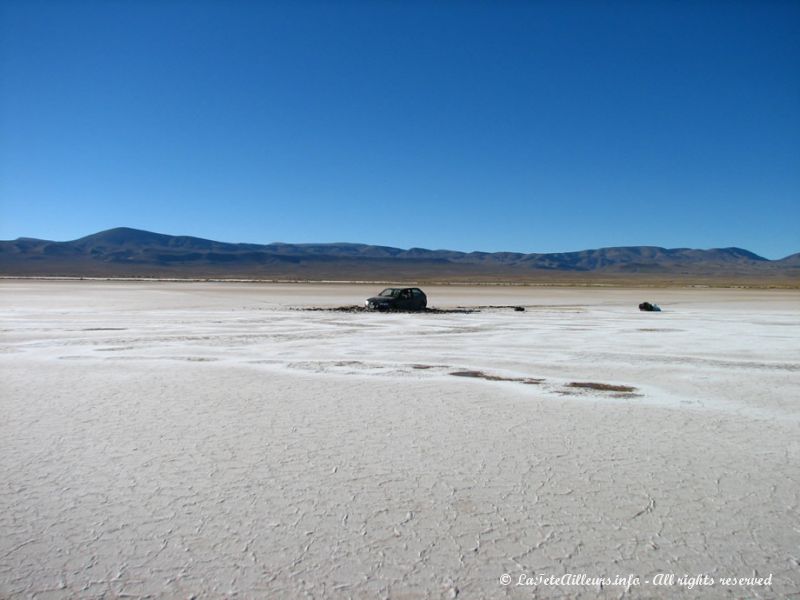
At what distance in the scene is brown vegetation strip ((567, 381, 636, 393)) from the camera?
1032 centimetres

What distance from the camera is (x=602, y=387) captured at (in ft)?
34.7

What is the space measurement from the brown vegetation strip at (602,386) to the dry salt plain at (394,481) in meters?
0.17

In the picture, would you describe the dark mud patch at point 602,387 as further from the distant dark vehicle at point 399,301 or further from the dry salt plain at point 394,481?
the distant dark vehicle at point 399,301

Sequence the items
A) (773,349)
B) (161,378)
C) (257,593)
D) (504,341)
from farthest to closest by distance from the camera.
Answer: (504,341) → (773,349) → (161,378) → (257,593)

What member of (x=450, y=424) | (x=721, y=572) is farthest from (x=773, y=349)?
(x=721, y=572)

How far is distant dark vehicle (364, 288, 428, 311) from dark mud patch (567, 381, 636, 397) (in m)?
20.4

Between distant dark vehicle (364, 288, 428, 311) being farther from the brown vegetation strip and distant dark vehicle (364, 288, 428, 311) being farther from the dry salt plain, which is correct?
the brown vegetation strip

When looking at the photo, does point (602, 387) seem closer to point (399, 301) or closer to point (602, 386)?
point (602, 386)

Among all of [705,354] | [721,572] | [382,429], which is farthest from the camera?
[705,354]

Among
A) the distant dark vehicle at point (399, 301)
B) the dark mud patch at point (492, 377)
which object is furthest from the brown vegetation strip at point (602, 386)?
the distant dark vehicle at point (399, 301)

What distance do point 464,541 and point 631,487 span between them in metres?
1.94

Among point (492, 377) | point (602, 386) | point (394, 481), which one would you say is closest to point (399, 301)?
point (492, 377)

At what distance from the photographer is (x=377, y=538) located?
4531mm

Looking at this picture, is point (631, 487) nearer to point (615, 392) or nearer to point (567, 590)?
point (567, 590)
